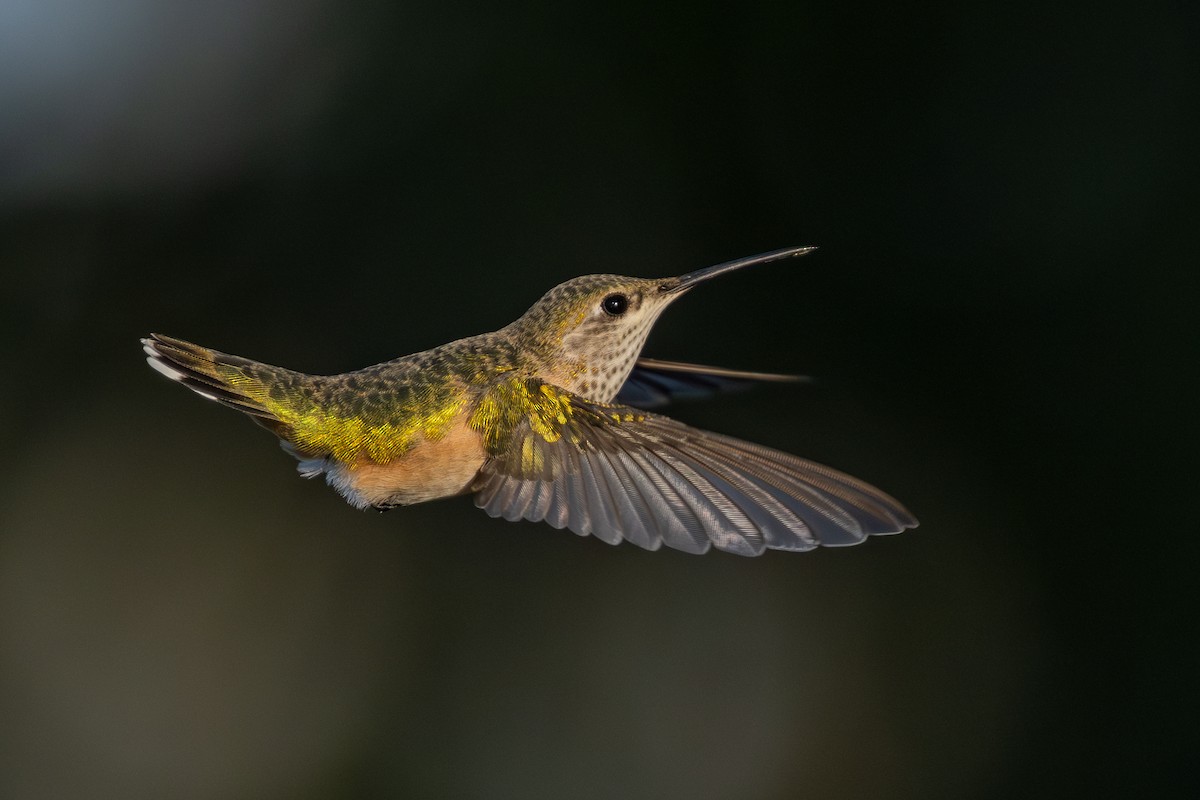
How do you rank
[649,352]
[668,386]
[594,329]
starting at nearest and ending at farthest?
[594,329] < [668,386] < [649,352]

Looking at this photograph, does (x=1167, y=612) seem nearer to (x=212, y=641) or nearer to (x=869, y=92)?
(x=869, y=92)

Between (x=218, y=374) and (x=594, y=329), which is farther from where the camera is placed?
(x=594, y=329)

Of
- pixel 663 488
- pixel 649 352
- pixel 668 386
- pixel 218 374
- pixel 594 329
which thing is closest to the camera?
pixel 663 488

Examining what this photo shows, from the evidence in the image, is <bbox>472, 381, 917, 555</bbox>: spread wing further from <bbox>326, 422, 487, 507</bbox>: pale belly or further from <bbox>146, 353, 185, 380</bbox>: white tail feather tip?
<bbox>146, 353, 185, 380</bbox>: white tail feather tip

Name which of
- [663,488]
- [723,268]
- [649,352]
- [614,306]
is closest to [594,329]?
[614,306]

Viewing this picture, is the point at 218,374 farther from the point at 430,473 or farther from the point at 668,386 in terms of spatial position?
the point at 668,386

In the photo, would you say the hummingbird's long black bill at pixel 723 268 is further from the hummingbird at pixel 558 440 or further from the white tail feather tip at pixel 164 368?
the white tail feather tip at pixel 164 368

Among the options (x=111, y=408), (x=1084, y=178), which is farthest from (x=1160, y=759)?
(x=111, y=408)
